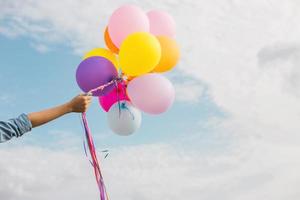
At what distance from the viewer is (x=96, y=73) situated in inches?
222

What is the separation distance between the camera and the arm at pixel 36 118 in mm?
2938

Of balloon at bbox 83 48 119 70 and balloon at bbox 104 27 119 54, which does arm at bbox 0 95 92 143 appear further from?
balloon at bbox 104 27 119 54

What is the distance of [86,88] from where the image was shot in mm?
5797

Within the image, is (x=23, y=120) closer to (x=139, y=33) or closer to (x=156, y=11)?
(x=139, y=33)

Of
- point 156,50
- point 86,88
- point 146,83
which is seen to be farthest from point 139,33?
point 86,88

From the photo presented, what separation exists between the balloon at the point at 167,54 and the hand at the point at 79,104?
8.91 feet

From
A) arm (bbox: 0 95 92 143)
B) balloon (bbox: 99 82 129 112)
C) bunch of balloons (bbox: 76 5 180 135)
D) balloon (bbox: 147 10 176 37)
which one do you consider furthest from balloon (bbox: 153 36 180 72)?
arm (bbox: 0 95 92 143)

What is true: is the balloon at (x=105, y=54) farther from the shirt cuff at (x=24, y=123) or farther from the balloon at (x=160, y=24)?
the shirt cuff at (x=24, y=123)

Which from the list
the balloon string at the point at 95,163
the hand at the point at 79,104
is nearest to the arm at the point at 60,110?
the hand at the point at 79,104

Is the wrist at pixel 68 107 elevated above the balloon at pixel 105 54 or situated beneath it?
situated beneath

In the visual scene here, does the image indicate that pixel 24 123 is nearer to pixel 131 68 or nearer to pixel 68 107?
pixel 68 107

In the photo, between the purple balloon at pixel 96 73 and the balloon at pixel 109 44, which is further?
the balloon at pixel 109 44

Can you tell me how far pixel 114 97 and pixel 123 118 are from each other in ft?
1.32

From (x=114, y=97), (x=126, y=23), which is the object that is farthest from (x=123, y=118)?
(x=126, y=23)
